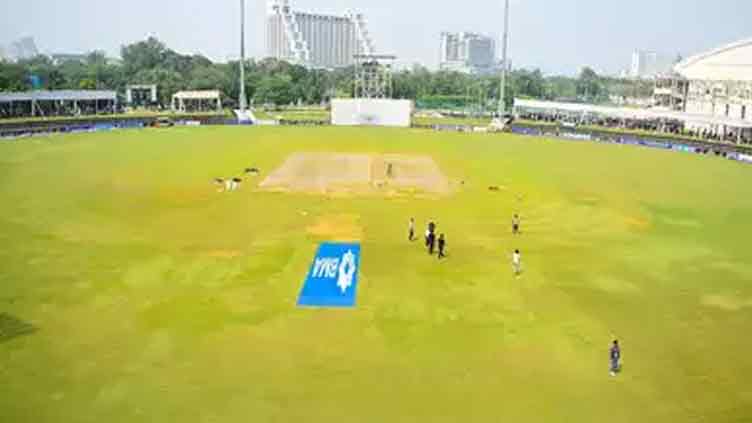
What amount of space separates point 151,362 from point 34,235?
15.6 meters

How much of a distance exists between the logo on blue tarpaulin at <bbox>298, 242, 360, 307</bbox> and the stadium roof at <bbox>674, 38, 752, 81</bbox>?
215ft

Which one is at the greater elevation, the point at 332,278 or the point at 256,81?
the point at 256,81

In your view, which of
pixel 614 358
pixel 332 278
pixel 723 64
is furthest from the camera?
pixel 723 64

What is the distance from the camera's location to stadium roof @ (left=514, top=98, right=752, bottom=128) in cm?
7106

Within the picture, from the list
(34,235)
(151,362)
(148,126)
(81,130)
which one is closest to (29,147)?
(81,130)

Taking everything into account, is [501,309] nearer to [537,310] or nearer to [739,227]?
[537,310]

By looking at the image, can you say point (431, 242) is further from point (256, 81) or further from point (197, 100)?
point (256, 81)

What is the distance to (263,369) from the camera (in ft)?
54.6

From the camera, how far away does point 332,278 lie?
24078 millimetres

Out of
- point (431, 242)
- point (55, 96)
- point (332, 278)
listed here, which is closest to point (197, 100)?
point (55, 96)

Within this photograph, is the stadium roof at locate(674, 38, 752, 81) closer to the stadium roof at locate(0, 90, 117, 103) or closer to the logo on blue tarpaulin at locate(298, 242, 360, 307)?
the logo on blue tarpaulin at locate(298, 242, 360, 307)

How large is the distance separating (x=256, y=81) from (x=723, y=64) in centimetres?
7668

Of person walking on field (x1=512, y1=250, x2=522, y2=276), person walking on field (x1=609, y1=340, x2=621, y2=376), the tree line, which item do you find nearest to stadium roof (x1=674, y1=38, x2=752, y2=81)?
the tree line

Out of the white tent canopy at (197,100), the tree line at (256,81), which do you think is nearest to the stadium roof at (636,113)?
the tree line at (256,81)
